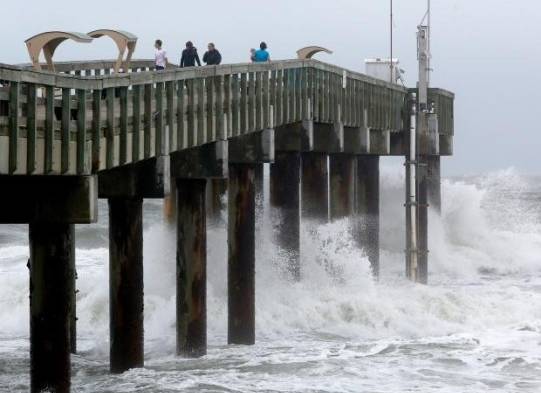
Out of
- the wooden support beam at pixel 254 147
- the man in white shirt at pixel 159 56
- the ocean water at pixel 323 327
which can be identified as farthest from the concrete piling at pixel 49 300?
the man in white shirt at pixel 159 56

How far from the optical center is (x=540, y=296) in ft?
113

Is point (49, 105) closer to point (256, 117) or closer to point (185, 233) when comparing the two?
point (185, 233)

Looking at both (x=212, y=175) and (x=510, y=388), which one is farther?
(x=212, y=175)

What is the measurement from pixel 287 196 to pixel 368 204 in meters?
6.98

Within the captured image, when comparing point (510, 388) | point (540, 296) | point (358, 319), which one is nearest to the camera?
point (510, 388)

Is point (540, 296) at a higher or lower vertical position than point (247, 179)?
lower

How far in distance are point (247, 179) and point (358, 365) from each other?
144 inches

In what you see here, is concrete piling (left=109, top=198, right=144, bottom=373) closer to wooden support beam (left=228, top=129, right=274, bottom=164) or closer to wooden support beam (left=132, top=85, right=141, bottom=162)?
wooden support beam (left=132, top=85, right=141, bottom=162)

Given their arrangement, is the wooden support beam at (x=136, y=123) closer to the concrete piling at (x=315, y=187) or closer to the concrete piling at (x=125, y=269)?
the concrete piling at (x=125, y=269)

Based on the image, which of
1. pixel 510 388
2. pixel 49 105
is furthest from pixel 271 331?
pixel 49 105

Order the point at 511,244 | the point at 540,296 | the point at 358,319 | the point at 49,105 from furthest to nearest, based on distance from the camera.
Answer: the point at 511,244 < the point at 540,296 < the point at 358,319 < the point at 49,105

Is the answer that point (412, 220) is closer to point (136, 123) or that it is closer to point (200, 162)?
point (200, 162)

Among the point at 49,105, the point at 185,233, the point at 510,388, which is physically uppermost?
the point at 49,105

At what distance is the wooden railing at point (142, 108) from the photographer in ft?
54.7
